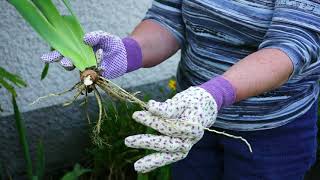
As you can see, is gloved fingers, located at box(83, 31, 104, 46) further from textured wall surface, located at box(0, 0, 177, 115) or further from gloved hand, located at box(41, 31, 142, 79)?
textured wall surface, located at box(0, 0, 177, 115)

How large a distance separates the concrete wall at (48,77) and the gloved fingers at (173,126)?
4.20 ft

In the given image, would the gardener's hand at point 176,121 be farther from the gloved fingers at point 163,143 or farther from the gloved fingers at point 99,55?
the gloved fingers at point 99,55

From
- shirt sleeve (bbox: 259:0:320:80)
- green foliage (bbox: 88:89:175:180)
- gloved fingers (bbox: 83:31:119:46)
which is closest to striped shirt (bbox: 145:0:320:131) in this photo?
shirt sleeve (bbox: 259:0:320:80)

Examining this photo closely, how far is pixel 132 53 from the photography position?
1326 mm

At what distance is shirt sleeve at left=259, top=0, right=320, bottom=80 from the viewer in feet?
3.59

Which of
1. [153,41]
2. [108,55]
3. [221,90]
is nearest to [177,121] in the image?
[221,90]

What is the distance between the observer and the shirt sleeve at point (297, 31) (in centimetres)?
109

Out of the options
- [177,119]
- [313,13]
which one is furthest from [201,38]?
[177,119]

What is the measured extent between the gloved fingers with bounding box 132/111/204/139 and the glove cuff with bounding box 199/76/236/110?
0.24 feet

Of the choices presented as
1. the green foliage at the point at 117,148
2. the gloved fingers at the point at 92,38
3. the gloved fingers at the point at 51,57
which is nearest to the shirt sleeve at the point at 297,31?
the gloved fingers at the point at 92,38

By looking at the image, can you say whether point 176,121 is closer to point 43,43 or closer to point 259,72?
point 259,72

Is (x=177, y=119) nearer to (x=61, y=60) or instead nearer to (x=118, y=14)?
(x=61, y=60)

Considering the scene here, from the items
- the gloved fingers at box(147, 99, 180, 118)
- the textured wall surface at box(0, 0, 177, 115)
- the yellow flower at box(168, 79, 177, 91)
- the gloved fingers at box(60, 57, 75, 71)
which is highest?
the gloved fingers at box(147, 99, 180, 118)

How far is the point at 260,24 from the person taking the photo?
1.24 meters
